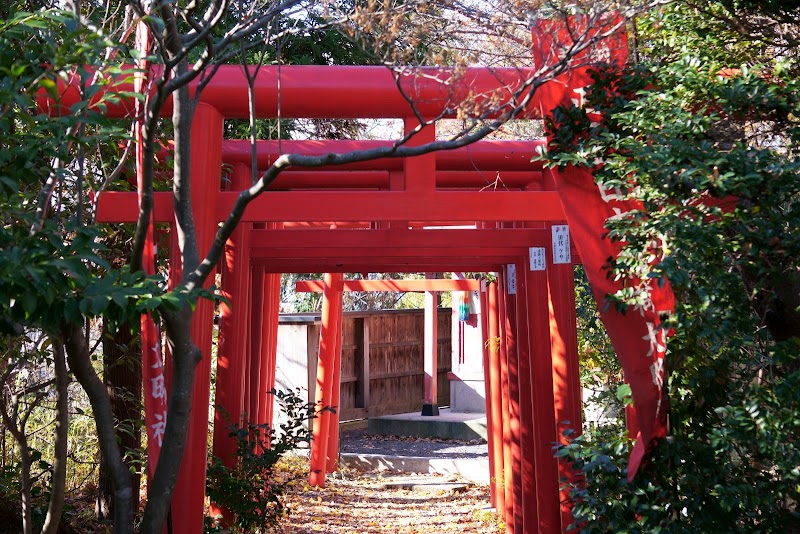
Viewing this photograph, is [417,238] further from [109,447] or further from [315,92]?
[109,447]

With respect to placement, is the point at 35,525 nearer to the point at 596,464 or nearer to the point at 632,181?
the point at 596,464

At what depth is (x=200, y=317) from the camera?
4.62 meters

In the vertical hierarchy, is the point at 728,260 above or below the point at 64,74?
below

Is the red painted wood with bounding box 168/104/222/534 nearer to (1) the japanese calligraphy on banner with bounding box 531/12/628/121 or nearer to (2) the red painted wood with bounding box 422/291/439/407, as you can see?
(1) the japanese calligraphy on banner with bounding box 531/12/628/121

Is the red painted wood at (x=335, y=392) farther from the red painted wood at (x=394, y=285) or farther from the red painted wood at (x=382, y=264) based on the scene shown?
the red painted wood at (x=382, y=264)

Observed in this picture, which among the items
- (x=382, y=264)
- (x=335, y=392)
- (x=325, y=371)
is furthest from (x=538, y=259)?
(x=335, y=392)

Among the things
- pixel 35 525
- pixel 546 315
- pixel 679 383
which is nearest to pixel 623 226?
pixel 679 383

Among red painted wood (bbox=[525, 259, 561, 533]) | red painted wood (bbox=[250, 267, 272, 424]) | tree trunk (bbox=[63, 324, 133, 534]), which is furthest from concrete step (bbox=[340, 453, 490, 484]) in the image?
tree trunk (bbox=[63, 324, 133, 534])

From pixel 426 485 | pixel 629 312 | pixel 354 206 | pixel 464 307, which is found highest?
pixel 464 307

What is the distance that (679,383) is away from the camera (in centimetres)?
348

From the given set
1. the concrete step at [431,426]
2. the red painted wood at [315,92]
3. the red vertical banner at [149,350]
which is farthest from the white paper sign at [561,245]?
the concrete step at [431,426]

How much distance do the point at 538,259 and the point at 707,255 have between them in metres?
3.33

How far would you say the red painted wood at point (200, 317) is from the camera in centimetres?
454

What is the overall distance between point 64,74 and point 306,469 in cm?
1044
